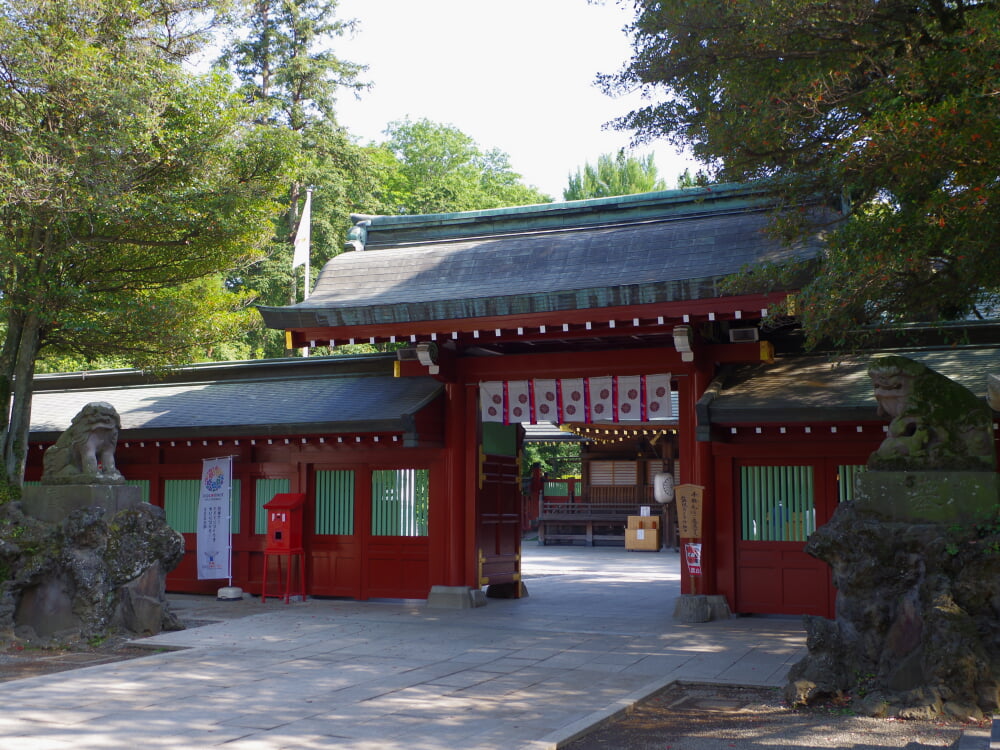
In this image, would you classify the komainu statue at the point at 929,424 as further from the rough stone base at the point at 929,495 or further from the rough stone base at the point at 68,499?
the rough stone base at the point at 68,499

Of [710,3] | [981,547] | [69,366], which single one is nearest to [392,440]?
[710,3]

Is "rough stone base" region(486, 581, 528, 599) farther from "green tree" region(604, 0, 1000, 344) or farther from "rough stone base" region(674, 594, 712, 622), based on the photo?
"green tree" region(604, 0, 1000, 344)

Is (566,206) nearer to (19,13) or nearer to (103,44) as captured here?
(103,44)

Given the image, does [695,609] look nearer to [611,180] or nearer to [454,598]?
[454,598]

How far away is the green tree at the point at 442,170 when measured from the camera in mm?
35750

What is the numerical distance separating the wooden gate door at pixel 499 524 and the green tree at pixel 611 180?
27148mm

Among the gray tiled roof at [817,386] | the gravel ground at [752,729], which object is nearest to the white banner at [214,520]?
the gray tiled roof at [817,386]

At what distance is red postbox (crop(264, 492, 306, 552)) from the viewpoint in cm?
1362

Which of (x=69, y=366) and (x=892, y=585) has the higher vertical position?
(x=69, y=366)

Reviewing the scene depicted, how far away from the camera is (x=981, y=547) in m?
7.00

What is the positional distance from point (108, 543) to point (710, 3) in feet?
27.4

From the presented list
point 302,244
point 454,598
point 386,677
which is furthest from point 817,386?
point 302,244

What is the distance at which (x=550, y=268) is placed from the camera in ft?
42.9

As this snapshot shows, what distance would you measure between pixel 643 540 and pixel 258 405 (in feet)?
49.4
